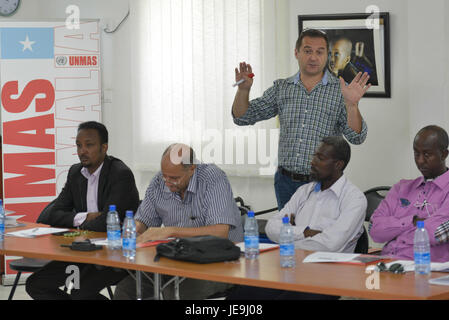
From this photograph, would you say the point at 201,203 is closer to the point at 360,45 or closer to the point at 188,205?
the point at 188,205

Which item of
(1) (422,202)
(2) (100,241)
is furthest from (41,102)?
(1) (422,202)

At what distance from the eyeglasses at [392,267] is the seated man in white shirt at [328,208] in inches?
26.3

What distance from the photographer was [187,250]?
361 cm

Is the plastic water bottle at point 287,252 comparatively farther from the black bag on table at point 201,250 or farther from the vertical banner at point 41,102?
the vertical banner at point 41,102

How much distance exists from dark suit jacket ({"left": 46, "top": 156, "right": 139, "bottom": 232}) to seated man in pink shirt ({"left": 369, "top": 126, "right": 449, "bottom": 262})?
1.62 metres

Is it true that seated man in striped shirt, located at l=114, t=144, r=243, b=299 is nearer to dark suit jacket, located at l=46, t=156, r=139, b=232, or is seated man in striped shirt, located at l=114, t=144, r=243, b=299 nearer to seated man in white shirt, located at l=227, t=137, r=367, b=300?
seated man in white shirt, located at l=227, t=137, r=367, b=300

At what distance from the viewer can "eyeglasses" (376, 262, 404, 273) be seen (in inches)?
126

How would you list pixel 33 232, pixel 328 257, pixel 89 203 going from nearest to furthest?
pixel 328 257, pixel 33 232, pixel 89 203

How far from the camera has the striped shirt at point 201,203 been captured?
4.25 m

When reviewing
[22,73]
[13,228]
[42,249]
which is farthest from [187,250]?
[22,73]

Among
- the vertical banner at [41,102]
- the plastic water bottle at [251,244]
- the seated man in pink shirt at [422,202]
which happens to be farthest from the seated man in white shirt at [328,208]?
the vertical banner at [41,102]

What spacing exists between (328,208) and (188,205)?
811 mm

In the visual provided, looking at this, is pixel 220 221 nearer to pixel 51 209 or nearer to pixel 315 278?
pixel 315 278

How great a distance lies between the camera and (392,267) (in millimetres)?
3232
